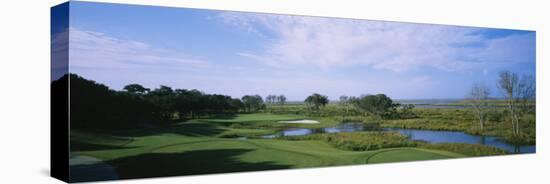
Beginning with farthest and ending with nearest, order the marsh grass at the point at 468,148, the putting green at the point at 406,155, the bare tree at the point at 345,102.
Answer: the marsh grass at the point at 468,148
the putting green at the point at 406,155
the bare tree at the point at 345,102

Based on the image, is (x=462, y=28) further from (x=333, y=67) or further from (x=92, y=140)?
(x=92, y=140)

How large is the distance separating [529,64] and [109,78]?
8.75 metres

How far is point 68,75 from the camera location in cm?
861

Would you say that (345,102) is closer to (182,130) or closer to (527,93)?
(182,130)

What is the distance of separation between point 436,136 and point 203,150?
4813 millimetres

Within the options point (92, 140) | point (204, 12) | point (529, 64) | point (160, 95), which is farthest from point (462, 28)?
point (92, 140)

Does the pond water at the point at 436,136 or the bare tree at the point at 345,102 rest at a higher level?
the bare tree at the point at 345,102

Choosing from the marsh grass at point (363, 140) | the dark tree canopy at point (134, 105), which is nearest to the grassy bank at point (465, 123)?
the marsh grass at point (363, 140)

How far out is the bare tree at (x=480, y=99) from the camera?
12.4 meters

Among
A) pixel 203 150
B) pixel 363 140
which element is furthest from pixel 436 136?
pixel 203 150

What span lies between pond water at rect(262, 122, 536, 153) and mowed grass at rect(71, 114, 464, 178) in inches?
8.3

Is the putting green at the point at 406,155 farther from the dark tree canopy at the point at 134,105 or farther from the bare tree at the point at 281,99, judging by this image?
the dark tree canopy at the point at 134,105

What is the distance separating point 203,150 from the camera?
9.66 metres

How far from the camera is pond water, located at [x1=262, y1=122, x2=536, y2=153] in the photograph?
10.7 meters
